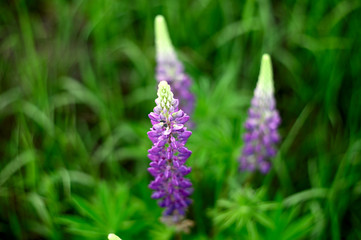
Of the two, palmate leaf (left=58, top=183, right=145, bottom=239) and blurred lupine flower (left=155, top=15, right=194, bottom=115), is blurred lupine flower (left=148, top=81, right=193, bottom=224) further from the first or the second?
blurred lupine flower (left=155, top=15, right=194, bottom=115)

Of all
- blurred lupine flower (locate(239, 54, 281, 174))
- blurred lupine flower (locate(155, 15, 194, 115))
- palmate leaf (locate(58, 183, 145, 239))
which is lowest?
palmate leaf (locate(58, 183, 145, 239))

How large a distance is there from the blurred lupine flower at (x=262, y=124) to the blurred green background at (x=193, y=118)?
0.66 ft

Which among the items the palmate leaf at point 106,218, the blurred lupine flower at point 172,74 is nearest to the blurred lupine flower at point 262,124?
the blurred lupine flower at point 172,74

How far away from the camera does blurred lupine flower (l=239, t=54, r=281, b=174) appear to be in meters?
2.24

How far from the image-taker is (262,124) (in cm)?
234

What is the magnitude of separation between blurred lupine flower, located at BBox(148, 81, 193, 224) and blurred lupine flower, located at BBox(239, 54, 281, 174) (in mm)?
554

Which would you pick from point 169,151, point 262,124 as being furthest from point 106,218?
point 262,124

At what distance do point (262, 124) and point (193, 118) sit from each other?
68 centimetres

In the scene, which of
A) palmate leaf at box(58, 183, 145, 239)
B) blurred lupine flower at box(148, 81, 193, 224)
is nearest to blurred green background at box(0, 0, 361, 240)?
palmate leaf at box(58, 183, 145, 239)

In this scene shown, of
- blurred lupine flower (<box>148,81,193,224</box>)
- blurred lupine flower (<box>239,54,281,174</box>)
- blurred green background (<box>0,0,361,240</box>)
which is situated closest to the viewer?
blurred lupine flower (<box>148,81,193,224</box>)

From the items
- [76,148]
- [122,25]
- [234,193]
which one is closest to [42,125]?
[76,148]

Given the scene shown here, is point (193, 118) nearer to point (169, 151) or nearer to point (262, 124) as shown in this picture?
point (262, 124)

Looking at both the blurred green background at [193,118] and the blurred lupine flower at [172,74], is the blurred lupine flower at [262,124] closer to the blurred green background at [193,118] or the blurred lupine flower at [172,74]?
the blurred green background at [193,118]

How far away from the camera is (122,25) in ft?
13.1
